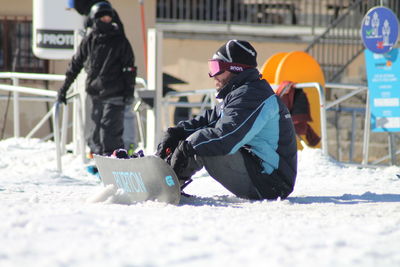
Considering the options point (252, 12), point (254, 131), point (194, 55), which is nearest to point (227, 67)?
point (254, 131)

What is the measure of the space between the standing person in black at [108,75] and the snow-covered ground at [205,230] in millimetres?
2188

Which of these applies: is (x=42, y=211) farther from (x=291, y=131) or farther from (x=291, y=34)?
(x=291, y=34)

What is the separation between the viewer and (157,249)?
369 cm

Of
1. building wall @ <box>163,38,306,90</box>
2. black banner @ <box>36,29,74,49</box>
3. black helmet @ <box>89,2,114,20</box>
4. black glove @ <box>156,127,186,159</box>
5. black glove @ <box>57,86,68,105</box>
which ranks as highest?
black helmet @ <box>89,2,114,20</box>

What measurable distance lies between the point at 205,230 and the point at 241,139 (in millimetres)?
1246

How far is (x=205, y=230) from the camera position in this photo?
4.27 m

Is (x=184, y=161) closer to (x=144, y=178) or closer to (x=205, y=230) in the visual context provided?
(x=144, y=178)

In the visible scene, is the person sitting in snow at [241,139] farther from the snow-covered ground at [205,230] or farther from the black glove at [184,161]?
the snow-covered ground at [205,230]

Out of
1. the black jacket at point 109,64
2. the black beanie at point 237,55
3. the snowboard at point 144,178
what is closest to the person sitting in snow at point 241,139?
the black beanie at point 237,55

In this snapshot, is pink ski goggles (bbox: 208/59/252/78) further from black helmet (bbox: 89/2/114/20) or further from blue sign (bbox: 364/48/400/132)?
blue sign (bbox: 364/48/400/132)

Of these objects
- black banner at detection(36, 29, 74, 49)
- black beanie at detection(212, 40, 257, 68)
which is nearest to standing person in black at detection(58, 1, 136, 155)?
black banner at detection(36, 29, 74, 49)

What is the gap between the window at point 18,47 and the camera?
17.6 metres

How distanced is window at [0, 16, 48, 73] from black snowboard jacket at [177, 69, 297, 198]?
12.3m

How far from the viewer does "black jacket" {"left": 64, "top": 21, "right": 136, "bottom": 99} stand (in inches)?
352
